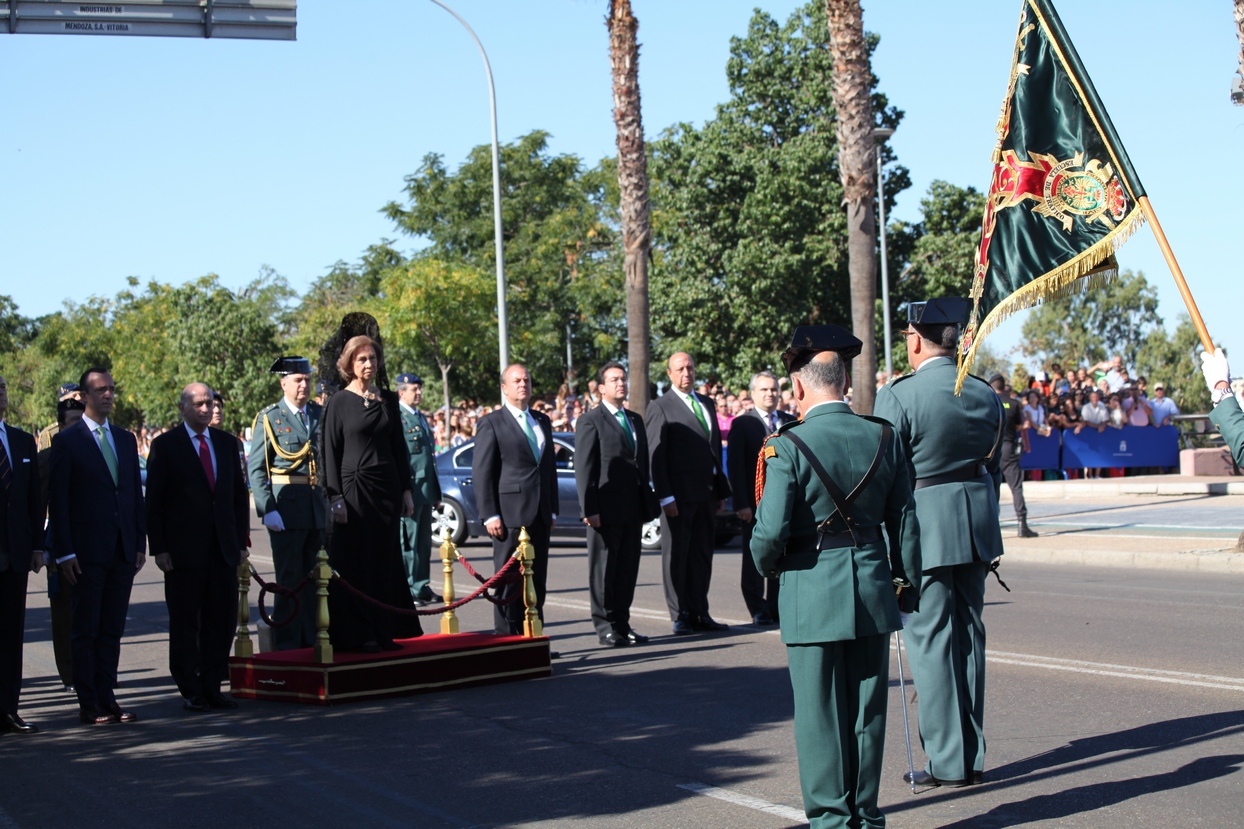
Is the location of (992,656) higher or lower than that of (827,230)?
lower

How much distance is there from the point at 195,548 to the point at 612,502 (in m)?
3.41

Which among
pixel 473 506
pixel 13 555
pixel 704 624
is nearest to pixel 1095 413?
pixel 473 506

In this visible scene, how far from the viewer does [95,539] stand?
8164mm

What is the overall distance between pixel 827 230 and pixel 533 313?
19.8 meters

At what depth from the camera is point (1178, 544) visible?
623 inches

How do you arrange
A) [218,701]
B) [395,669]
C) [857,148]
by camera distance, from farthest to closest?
1. [857,148]
2. [395,669]
3. [218,701]

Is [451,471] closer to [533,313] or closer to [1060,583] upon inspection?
[1060,583]

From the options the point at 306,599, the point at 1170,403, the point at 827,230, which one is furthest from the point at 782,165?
the point at 306,599

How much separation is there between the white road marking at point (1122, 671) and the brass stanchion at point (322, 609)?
4.48 meters

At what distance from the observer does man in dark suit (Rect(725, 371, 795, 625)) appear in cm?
1114

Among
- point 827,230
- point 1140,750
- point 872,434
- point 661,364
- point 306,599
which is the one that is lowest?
point 1140,750

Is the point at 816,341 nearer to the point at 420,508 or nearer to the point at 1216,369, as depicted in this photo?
the point at 1216,369

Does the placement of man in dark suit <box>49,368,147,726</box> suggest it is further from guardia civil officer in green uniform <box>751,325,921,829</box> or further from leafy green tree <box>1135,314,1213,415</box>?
leafy green tree <box>1135,314,1213,415</box>

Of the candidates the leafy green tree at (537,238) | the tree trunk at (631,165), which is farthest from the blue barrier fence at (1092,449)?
the leafy green tree at (537,238)
